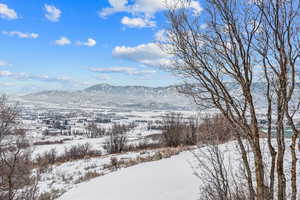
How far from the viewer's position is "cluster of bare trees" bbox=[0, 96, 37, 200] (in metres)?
8.78

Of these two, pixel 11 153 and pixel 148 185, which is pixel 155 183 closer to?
pixel 148 185

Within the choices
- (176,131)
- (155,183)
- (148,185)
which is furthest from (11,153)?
(176,131)

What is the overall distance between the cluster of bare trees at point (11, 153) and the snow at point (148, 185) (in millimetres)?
1696

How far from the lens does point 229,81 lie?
3609mm

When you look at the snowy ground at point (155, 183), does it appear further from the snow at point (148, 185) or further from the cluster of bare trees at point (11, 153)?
the cluster of bare trees at point (11, 153)

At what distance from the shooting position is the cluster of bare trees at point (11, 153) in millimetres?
8781

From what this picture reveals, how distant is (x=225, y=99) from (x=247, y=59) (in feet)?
1.94

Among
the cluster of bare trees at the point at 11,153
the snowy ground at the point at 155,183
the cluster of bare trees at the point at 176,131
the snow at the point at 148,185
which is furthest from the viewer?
the cluster of bare trees at the point at 176,131

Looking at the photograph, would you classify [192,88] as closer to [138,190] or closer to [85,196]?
[138,190]

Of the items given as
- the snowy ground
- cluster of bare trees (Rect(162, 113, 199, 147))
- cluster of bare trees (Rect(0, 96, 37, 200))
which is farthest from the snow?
cluster of bare trees (Rect(162, 113, 199, 147))

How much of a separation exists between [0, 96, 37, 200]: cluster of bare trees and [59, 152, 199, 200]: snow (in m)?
1.70

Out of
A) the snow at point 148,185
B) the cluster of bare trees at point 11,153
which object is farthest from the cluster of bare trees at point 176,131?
the cluster of bare trees at point 11,153

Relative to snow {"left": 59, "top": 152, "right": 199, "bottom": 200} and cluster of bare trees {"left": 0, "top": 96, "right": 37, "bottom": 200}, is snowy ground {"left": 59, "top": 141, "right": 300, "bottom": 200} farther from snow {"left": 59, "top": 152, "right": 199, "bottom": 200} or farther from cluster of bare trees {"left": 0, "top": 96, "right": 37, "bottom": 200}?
cluster of bare trees {"left": 0, "top": 96, "right": 37, "bottom": 200}

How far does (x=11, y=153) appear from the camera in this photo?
29.6ft
